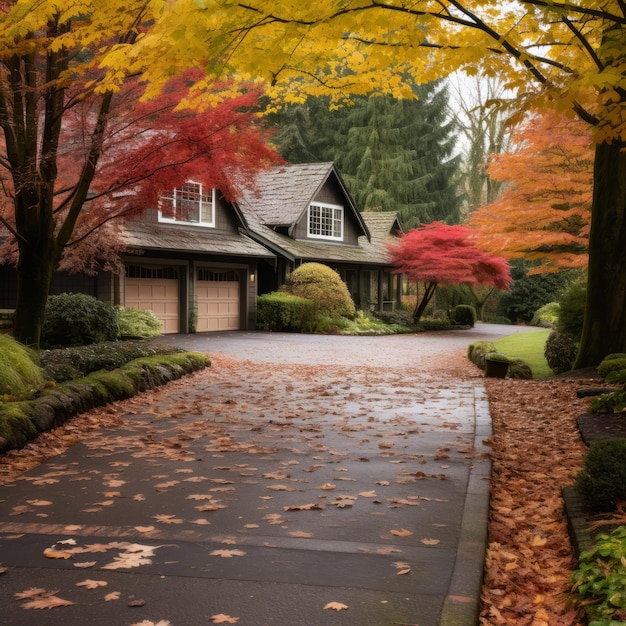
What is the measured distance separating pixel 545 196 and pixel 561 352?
4.61 meters

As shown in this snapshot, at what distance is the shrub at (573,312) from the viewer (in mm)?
14203

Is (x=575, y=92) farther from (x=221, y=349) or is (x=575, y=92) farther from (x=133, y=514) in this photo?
(x=221, y=349)

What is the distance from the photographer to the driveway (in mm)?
3568

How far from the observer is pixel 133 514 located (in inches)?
196

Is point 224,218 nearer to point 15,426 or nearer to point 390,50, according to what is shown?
point 390,50

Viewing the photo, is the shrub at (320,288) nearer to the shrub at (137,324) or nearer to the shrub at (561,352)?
the shrub at (137,324)

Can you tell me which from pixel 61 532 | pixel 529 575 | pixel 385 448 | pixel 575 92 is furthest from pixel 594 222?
pixel 61 532

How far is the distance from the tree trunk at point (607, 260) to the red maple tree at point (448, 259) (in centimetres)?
1756

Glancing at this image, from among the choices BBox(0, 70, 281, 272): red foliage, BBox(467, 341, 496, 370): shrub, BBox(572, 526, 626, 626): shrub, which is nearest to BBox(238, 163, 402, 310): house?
BBox(467, 341, 496, 370): shrub

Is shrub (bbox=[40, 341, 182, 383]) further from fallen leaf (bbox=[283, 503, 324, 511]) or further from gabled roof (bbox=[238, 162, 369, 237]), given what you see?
gabled roof (bbox=[238, 162, 369, 237])

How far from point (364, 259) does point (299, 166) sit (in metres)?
5.53

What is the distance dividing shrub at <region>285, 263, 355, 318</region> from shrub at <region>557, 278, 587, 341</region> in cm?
1359

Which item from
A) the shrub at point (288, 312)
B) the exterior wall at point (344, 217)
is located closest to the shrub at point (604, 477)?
the shrub at point (288, 312)

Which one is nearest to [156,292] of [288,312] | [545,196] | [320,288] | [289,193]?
[288,312]
